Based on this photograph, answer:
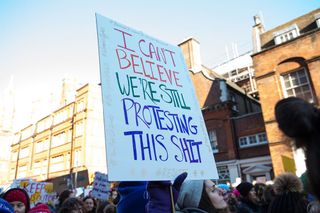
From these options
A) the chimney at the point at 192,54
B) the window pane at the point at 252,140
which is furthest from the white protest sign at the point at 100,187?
the chimney at the point at 192,54

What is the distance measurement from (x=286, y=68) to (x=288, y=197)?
14.5 metres

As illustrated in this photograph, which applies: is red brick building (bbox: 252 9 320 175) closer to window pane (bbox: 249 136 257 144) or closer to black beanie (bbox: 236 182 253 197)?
window pane (bbox: 249 136 257 144)

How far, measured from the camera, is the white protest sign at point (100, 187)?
22.0ft

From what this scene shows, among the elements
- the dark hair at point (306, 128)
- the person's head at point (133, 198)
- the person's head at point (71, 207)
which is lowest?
the person's head at point (71, 207)

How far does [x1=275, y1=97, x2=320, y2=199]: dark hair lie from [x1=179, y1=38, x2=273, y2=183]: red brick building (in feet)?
53.0

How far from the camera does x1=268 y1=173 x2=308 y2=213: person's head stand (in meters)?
2.68

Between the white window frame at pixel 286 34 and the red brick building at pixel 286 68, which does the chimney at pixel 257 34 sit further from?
the white window frame at pixel 286 34

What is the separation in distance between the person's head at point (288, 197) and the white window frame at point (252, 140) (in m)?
14.6

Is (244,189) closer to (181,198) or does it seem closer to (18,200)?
(181,198)

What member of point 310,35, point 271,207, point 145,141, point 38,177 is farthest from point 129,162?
point 38,177

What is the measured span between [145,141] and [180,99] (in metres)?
0.70

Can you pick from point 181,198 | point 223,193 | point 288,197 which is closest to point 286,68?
point 288,197

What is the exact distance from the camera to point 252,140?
17.3m

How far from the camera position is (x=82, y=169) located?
90.2ft
